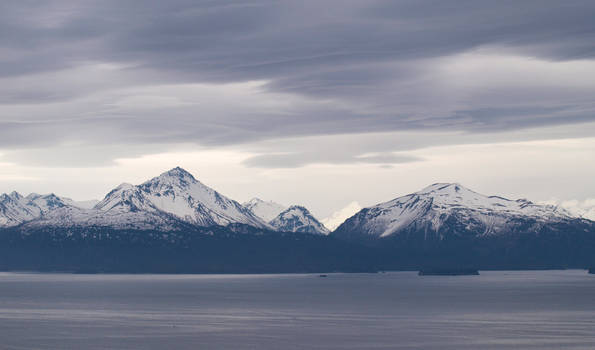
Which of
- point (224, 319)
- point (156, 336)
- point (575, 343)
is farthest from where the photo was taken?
point (224, 319)

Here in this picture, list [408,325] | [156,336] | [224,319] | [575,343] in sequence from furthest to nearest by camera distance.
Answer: [224,319] < [408,325] < [156,336] < [575,343]

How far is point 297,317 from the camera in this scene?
186125 millimetres

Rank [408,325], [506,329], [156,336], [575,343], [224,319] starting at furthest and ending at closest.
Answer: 1. [224,319]
2. [408,325]
3. [506,329]
4. [156,336]
5. [575,343]

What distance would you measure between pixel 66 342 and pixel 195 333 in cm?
2162

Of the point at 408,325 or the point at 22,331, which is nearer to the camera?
the point at 22,331

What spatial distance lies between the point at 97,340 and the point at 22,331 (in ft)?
68.1

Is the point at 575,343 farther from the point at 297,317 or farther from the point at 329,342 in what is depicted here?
the point at 297,317

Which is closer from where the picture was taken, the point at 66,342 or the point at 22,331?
the point at 66,342

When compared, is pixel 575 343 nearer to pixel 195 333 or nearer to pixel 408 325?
pixel 408 325

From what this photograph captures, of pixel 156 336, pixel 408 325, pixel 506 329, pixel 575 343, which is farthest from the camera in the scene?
pixel 408 325

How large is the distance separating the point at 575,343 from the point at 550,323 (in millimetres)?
34949

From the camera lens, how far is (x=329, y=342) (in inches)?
5399

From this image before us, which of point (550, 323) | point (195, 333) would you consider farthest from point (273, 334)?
point (550, 323)

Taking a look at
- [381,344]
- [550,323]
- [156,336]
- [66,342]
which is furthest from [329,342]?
[550,323]
